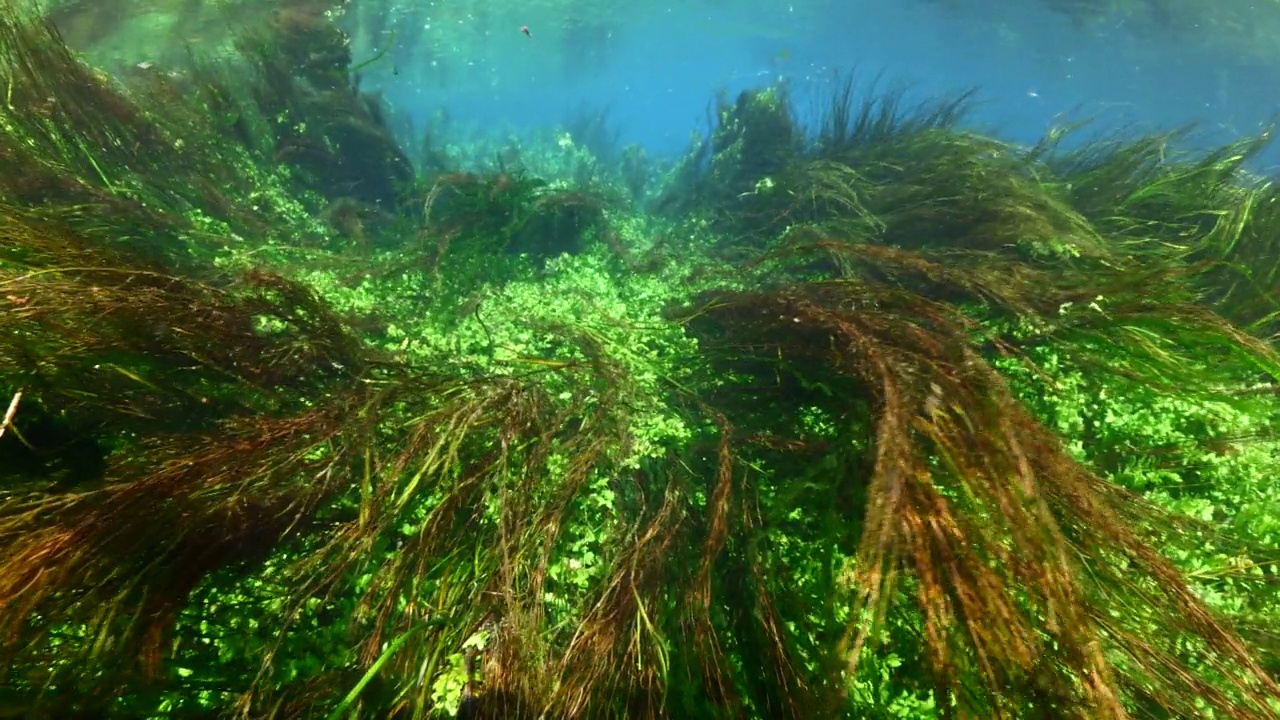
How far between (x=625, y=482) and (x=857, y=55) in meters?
63.8

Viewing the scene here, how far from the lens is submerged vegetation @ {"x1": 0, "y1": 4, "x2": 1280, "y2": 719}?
1.84 meters

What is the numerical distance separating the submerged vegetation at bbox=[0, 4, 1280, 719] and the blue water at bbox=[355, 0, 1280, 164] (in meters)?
15.2

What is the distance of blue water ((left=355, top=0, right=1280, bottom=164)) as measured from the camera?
32.8 m

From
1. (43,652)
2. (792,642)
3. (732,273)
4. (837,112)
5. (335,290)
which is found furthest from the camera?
(837,112)

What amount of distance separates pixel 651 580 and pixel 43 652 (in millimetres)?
2217

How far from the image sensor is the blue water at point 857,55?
1293 inches

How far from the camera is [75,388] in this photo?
2379 millimetres

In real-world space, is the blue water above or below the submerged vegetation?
above

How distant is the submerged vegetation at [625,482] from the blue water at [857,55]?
15.2 meters

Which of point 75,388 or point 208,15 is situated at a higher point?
point 208,15

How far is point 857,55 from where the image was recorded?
174ft

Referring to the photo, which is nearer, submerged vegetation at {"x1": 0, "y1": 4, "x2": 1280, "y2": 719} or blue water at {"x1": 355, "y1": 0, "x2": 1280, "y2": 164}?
submerged vegetation at {"x1": 0, "y1": 4, "x2": 1280, "y2": 719}

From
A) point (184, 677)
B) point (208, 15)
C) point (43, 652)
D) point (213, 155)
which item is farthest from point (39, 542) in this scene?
point (208, 15)

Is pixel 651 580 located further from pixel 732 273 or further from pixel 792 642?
pixel 732 273
